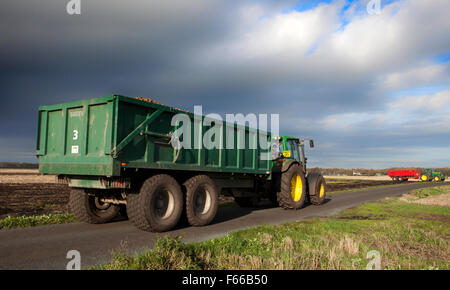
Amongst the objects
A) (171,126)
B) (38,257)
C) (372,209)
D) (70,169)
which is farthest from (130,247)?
(372,209)

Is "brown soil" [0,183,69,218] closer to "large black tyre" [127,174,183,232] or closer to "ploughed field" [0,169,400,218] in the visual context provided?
"ploughed field" [0,169,400,218]

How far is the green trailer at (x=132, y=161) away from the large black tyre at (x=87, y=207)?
1.0 inches

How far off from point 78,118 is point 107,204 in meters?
2.54

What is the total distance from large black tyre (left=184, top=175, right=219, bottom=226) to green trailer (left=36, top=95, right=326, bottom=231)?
25mm

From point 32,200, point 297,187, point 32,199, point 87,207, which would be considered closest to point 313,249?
point 87,207

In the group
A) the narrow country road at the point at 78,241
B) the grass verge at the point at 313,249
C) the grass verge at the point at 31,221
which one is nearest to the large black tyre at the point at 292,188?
the narrow country road at the point at 78,241

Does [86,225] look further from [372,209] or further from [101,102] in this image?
[372,209]

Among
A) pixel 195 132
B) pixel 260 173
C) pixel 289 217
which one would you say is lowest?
pixel 289 217

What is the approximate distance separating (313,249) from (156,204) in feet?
12.0

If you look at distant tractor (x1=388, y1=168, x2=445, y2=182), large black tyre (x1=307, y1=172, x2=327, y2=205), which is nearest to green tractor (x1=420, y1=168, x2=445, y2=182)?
distant tractor (x1=388, y1=168, x2=445, y2=182)

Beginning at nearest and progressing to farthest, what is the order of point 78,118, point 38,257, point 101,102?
point 38,257, point 101,102, point 78,118

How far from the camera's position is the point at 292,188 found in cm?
1239

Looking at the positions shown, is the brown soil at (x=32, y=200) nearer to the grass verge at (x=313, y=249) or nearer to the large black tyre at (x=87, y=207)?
the large black tyre at (x=87, y=207)

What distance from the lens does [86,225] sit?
306 inches
